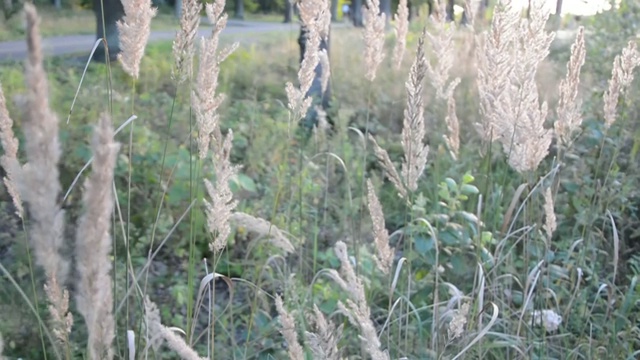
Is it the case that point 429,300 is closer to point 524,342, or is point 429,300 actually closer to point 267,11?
point 524,342

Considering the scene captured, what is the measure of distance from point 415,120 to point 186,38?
0.57 meters

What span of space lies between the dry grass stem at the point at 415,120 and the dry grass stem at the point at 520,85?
298mm

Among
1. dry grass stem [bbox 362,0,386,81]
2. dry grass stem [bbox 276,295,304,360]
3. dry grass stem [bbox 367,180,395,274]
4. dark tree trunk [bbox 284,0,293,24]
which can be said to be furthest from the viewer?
dark tree trunk [bbox 284,0,293,24]

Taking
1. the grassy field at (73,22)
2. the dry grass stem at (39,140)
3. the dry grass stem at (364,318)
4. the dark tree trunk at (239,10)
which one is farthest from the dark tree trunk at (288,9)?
the dark tree trunk at (239,10)

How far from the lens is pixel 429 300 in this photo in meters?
3.05

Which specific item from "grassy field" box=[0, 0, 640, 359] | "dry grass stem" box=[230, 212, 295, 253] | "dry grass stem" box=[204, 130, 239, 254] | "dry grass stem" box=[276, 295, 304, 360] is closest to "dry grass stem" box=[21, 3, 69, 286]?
"grassy field" box=[0, 0, 640, 359]

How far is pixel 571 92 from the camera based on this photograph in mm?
2094

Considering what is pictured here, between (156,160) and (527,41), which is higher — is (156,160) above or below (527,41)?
below

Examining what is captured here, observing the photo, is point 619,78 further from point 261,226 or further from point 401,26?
point 261,226

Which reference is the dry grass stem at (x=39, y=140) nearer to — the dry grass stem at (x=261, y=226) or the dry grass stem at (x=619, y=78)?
the dry grass stem at (x=261, y=226)

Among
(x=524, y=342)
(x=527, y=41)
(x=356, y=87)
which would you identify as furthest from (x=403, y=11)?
(x=356, y=87)

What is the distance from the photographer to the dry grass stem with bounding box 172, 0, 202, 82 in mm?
1649

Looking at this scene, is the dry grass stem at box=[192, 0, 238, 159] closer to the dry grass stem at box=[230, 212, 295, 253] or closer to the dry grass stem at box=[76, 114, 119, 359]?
the dry grass stem at box=[230, 212, 295, 253]

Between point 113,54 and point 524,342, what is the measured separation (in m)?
6.72
